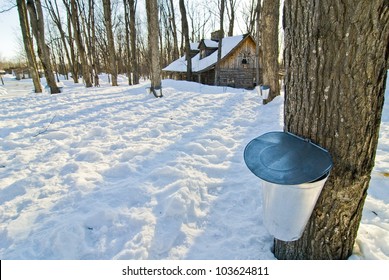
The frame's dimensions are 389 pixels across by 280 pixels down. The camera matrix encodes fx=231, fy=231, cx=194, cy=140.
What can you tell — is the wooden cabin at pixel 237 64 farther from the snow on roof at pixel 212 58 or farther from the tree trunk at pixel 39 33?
the tree trunk at pixel 39 33

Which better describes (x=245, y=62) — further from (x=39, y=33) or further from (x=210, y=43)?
(x=39, y=33)

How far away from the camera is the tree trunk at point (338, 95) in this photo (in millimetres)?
1139

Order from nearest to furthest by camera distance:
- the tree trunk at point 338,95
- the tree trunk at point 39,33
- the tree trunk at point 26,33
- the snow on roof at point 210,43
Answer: the tree trunk at point 338,95, the tree trunk at point 39,33, the tree trunk at point 26,33, the snow on roof at point 210,43

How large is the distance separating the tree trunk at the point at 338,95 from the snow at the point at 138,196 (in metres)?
0.36

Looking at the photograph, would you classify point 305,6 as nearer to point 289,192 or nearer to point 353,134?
point 353,134

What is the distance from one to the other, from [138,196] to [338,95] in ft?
6.33

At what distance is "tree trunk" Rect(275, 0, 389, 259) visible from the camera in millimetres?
1139

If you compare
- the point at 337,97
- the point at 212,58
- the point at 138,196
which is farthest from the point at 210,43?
the point at 337,97

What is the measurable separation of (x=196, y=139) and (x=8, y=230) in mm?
2673

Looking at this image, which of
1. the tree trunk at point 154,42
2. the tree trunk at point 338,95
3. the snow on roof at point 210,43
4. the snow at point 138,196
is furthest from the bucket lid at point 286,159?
the snow on roof at point 210,43

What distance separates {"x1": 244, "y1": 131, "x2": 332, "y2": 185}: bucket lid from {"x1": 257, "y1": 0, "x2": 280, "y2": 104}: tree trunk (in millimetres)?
5853

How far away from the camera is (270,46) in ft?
22.6

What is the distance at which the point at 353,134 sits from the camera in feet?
4.14

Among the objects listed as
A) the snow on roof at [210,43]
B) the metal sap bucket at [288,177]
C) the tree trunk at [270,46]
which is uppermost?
the snow on roof at [210,43]
